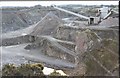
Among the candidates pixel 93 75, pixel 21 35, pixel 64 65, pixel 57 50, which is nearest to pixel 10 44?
pixel 21 35

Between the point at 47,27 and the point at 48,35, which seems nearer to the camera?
the point at 48,35

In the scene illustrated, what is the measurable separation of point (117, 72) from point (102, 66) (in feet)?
0.47

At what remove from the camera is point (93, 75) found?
1164 millimetres

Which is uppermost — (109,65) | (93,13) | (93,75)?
(109,65)

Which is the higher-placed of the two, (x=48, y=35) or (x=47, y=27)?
(x=47, y=27)

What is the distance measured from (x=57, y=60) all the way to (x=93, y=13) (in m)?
3.24

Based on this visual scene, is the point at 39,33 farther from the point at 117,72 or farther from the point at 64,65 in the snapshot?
the point at 117,72

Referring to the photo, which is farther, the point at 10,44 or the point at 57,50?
the point at 10,44

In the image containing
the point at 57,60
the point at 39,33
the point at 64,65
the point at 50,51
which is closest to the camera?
the point at 64,65

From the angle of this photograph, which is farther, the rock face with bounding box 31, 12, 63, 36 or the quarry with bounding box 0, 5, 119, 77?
the rock face with bounding box 31, 12, 63, 36

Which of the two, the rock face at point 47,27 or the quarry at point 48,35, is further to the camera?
the rock face at point 47,27

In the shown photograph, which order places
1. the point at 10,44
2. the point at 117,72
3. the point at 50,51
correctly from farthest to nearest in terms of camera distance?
the point at 10,44, the point at 50,51, the point at 117,72

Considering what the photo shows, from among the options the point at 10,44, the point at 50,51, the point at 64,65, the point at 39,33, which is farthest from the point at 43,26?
the point at 64,65

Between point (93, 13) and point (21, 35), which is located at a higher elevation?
point (93, 13)
